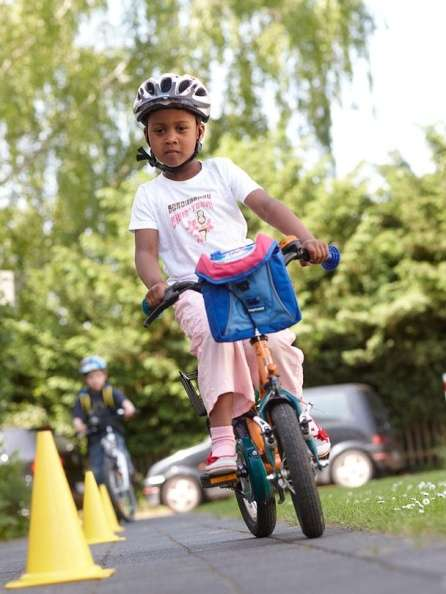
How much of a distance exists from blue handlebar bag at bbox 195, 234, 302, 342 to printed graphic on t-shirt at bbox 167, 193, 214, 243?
2.44 ft

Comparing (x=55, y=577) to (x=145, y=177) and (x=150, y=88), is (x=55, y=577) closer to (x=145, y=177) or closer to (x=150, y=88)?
(x=150, y=88)

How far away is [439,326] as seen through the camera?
27781mm

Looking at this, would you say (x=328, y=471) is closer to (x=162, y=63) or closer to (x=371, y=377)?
(x=371, y=377)

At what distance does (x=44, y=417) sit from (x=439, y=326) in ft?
28.1

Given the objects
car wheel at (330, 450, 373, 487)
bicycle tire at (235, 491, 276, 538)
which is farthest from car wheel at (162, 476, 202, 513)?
bicycle tire at (235, 491, 276, 538)

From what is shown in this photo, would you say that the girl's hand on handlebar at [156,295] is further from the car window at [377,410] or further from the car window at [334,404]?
the car window at [377,410]

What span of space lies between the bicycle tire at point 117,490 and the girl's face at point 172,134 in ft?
27.7

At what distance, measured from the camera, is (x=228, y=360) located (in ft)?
21.2

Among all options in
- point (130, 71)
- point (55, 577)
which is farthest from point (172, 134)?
point (130, 71)

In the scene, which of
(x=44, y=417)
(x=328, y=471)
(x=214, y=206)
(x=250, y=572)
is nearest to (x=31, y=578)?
(x=250, y=572)

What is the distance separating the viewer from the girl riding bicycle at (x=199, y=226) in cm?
650

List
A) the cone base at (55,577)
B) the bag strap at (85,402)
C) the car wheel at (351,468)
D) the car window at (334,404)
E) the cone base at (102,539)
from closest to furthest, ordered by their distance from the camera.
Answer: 1. the cone base at (55,577)
2. the cone base at (102,539)
3. the bag strap at (85,402)
4. the car wheel at (351,468)
5. the car window at (334,404)

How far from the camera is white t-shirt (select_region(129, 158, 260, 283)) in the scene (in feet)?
22.5

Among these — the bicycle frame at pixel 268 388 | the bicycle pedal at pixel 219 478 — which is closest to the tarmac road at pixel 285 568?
the bicycle pedal at pixel 219 478
